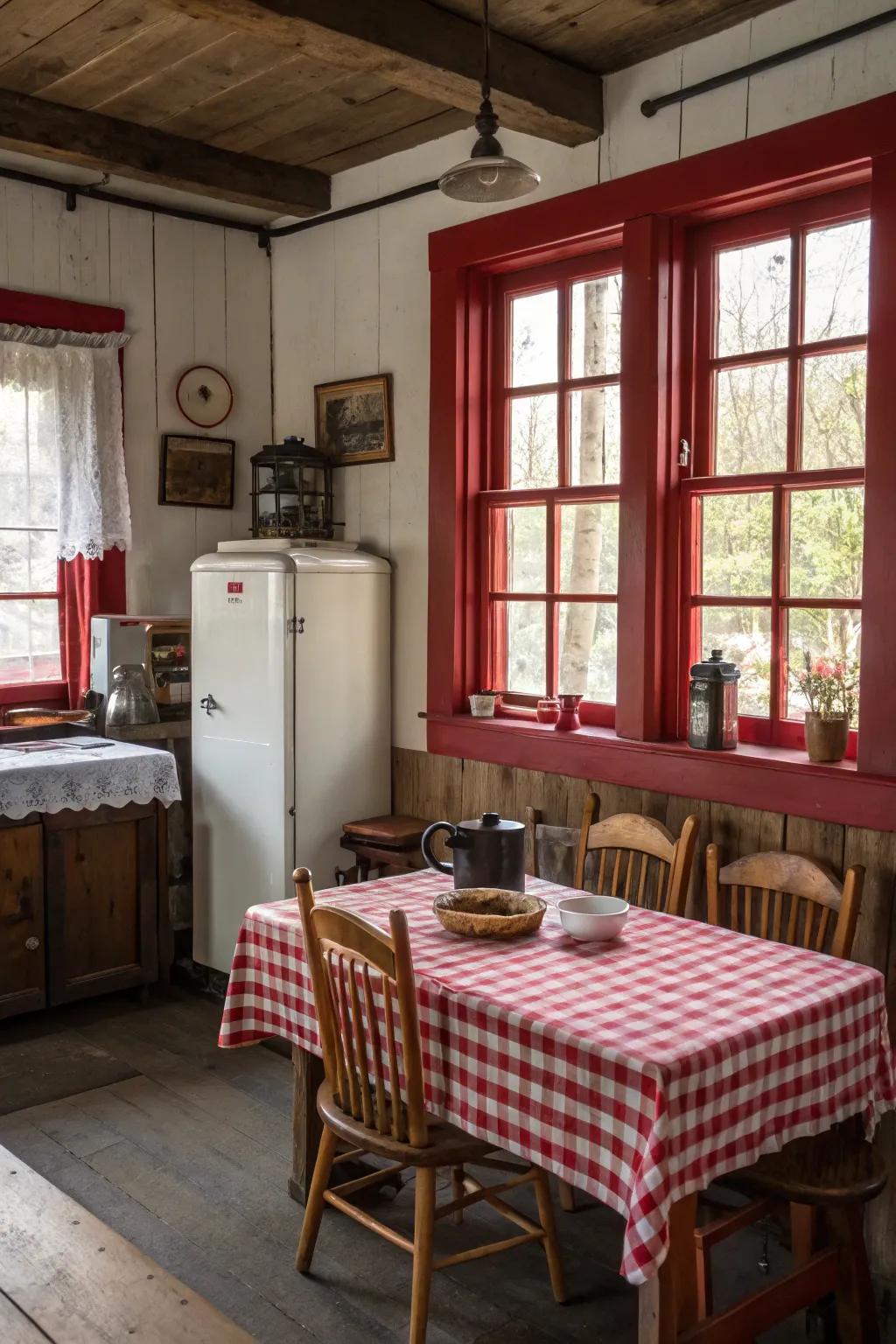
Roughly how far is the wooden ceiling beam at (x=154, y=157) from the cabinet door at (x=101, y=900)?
222 centimetres

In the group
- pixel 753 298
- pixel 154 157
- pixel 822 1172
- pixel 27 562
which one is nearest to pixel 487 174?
pixel 753 298

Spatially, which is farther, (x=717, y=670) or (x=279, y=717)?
(x=279, y=717)

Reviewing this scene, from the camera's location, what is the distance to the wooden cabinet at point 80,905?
402cm

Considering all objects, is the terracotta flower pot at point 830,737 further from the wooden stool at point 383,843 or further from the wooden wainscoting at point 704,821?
the wooden stool at point 383,843

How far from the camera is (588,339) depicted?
12.6ft

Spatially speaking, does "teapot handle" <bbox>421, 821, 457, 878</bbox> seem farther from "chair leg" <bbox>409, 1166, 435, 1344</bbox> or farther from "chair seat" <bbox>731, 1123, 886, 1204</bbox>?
"chair seat" <bbox>731, 1123, 886, 1204</bbox>

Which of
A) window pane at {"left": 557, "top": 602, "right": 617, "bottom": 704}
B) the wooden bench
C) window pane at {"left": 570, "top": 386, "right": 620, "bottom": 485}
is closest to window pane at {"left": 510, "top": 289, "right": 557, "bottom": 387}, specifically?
window pane at {"left": 570, "top": 386, "right": 620, "bottom": 485}

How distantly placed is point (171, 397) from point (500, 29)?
203cm

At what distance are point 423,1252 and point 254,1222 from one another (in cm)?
75

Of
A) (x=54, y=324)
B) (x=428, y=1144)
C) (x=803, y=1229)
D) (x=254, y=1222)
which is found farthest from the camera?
(x=54, y=324)

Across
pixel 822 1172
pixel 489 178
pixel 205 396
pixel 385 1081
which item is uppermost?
pixel 489 178

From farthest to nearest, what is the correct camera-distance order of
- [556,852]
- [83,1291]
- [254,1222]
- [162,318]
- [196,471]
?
[196,471] → [162,318] → [556,852] → [254,1222] → [83,1291]

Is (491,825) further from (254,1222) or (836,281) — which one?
(836,281)

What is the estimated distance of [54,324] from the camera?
4434mm
